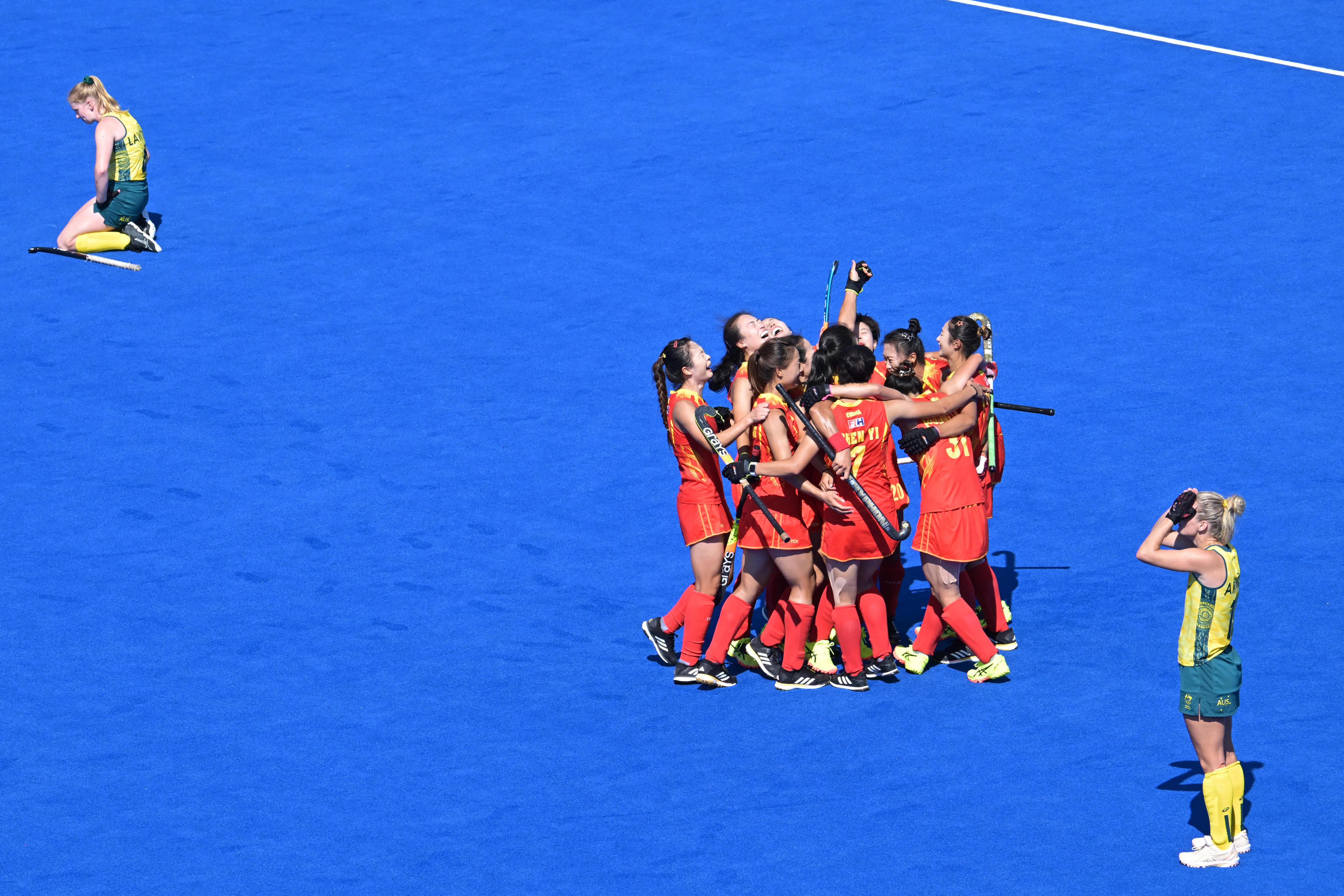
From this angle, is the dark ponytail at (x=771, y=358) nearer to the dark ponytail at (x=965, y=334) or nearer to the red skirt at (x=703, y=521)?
the red skirt at (x=703, y=521)

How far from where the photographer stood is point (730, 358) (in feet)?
32.4

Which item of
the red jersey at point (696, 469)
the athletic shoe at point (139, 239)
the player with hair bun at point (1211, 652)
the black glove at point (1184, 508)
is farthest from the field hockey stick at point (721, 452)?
the athletic shoe at point (139, 239)

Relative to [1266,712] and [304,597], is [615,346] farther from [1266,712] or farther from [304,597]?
[1266,712]

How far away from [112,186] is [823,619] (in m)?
8.72

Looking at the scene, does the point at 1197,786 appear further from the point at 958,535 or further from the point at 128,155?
the point at 128,155

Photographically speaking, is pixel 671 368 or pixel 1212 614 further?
pixel 671 368

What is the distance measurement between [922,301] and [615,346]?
2582 mm

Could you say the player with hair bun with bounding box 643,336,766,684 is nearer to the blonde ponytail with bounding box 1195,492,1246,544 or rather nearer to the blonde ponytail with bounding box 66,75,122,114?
the blonde ponytail with bounding box 1195,492,1246,544

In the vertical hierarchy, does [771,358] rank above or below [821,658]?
above

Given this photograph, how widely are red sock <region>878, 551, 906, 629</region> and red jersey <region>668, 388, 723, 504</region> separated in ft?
3.79

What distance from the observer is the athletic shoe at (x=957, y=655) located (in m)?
9.85

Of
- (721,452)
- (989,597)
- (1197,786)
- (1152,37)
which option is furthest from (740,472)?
(1152,37)

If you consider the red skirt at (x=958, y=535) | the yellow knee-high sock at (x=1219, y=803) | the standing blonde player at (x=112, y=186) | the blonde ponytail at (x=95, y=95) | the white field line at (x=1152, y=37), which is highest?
the white field line at (x=1152, y=37)

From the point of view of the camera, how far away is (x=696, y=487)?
9.58 meters
